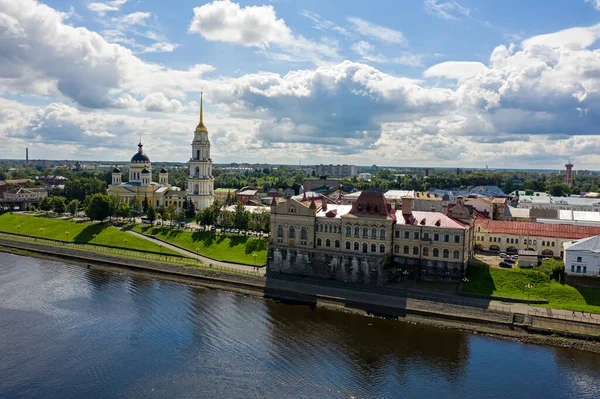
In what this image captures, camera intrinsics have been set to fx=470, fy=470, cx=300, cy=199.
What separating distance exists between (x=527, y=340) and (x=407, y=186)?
15423cm

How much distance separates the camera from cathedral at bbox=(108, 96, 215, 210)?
110 meters

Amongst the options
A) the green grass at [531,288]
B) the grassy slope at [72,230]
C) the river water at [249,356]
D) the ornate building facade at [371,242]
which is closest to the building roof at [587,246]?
the green grass at [531,288]

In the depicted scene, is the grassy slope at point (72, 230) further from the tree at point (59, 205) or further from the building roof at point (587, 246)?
the building roof at point (587, 246)

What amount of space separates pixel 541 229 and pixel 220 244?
4990 cm

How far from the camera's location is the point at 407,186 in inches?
7736

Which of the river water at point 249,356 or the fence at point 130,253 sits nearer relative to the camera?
the river water at point 249,356

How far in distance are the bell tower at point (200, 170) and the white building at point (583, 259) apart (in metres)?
76.1

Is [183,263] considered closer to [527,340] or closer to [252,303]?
[252,303]

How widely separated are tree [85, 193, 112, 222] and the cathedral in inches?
549

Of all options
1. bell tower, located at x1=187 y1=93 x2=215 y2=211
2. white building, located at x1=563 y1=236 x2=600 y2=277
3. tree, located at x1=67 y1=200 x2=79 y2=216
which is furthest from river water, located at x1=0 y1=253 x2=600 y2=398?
tree, located at x1=67 y1=200 x2=79 y2=216

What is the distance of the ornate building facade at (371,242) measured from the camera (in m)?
58.3

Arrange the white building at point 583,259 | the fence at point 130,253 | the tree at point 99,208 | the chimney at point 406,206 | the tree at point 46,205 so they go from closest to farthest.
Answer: the white building at point 583,259
the chimney at point 406,206
the fence at point 130,253
the tree at point 99,208
the tree at point 46,205

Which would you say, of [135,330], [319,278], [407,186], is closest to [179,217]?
[319,278]

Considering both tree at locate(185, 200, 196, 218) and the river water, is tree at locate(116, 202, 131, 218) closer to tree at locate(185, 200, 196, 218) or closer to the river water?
tree at locate(185, 200, 196, 218)
